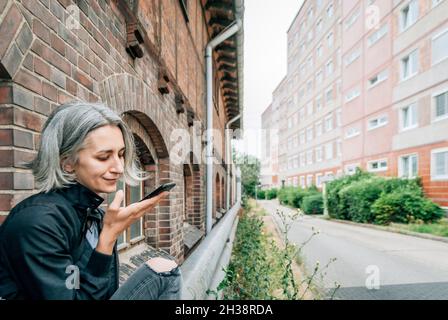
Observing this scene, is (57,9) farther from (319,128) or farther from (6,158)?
(319,128)

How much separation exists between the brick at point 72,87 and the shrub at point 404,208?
1234cm

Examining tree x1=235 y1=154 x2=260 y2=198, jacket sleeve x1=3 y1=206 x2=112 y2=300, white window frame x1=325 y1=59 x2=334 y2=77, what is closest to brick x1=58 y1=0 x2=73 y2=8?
jacket sleeve x1=3 y1=206 x2=112 y2=300

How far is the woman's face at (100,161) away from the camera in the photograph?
3.30ft

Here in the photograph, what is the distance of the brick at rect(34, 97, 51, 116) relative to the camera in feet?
4.09

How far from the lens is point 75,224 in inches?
36.0

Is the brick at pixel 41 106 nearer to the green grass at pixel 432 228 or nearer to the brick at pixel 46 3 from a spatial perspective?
the brick at pixel 46 3

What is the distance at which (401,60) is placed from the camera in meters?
13.4

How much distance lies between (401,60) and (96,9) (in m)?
15.3

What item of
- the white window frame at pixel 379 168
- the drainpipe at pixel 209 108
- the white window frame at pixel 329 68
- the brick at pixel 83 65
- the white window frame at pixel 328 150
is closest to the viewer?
the brick at pixel 83 65

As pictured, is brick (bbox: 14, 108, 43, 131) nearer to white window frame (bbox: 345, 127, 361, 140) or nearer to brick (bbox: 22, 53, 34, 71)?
brick (bbox: 22, 53, 34, 71)

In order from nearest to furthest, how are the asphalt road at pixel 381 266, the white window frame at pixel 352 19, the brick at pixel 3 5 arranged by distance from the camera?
the brick at pixel 3 5, the asphalt road at pixel 381 266, the white window frame at pixel 352 19

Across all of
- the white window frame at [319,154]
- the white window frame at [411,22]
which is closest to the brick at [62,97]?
the white window frame at [411,22]

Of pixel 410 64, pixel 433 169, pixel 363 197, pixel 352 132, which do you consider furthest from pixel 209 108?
pixel 352 132
